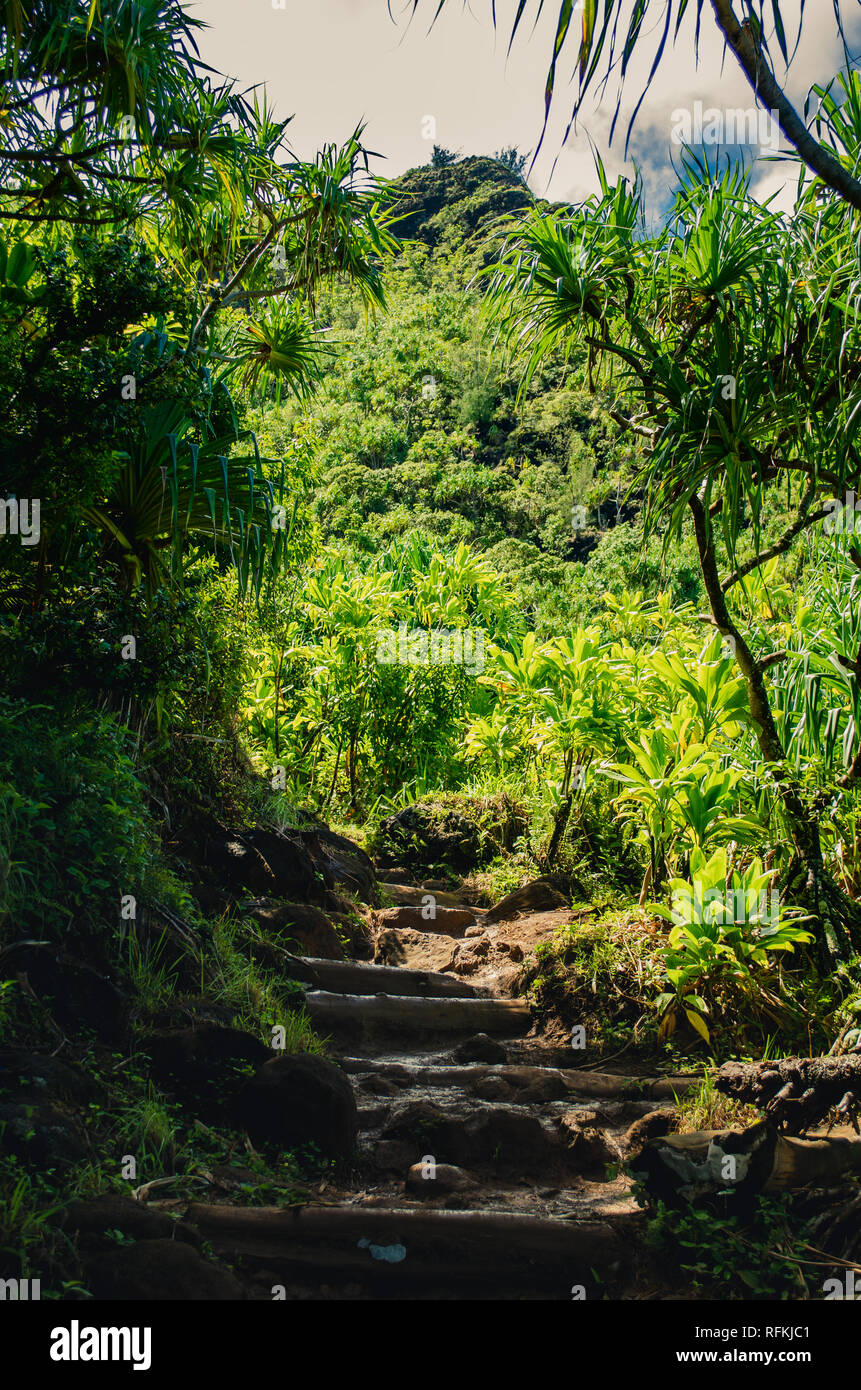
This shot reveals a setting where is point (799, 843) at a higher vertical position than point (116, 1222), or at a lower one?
higher

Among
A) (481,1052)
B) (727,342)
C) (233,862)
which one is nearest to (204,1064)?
(481,1052)

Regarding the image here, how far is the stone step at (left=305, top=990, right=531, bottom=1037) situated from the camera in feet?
13.0

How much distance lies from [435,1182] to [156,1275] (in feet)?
3.34

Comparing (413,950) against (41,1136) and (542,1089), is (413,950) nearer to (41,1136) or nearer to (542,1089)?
(542,1089)

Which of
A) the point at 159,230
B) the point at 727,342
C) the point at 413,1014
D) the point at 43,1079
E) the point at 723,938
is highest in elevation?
the point at 159,230

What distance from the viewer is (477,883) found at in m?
6.45

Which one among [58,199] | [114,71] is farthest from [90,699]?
[114,71]

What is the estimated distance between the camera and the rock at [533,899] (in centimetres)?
547

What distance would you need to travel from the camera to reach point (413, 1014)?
13.4 ft

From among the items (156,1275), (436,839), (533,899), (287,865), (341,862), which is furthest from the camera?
(436,839)

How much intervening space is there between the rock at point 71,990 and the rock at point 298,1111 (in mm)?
541

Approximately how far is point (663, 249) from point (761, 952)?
113 inches

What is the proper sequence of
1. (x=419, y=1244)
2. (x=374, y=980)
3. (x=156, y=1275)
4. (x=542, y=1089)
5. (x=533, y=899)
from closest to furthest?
(x=156, y=1275) → (x=419, y=1244) → (x=542, y=1089) → (x=374, y=980) → (x=533, y=899)

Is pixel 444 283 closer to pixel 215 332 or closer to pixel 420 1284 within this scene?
pixel 215 332
